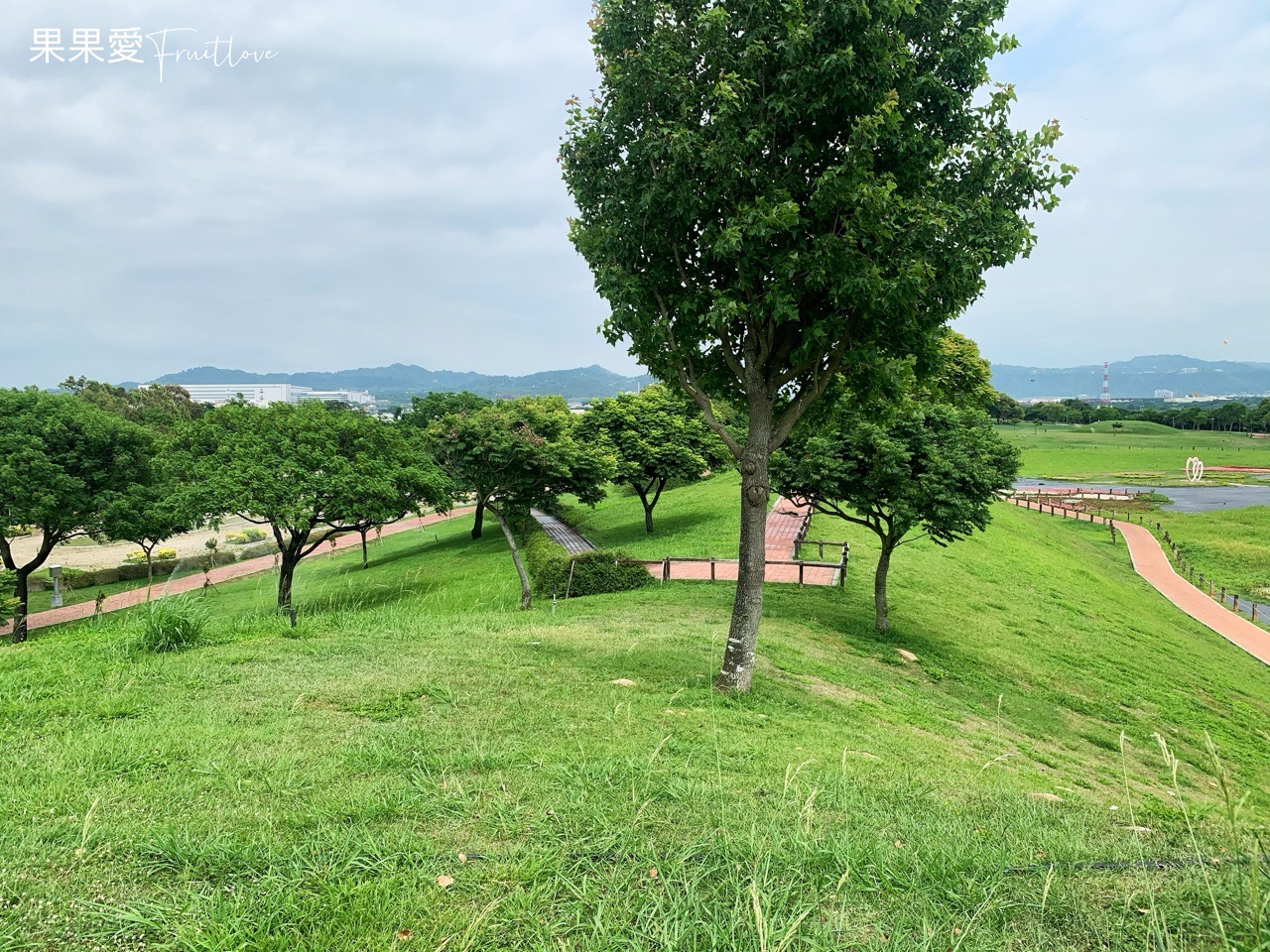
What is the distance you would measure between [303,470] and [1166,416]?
17041cm

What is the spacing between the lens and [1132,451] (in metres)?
90.8

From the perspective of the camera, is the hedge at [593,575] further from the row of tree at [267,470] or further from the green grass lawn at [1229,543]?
the green grass lawn at [1229,543]

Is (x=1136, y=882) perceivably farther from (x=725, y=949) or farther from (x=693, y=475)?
(x=693, y=475)

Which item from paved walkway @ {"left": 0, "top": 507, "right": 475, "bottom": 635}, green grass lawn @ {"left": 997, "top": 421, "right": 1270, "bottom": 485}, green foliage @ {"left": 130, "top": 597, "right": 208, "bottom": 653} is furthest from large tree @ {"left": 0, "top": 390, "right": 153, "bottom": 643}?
green grass lawn @ {"left": 997, "top": 421, "right": 1270, "bottom": 485}

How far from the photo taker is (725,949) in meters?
2.45

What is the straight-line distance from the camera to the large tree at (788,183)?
6.93m

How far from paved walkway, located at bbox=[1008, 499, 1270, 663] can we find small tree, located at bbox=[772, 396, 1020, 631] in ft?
42.2

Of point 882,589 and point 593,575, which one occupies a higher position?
point 882,589

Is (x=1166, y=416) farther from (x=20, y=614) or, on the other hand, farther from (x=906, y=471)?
Answer: (x=20, y=614)

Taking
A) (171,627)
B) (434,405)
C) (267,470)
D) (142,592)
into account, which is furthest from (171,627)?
(434,405)

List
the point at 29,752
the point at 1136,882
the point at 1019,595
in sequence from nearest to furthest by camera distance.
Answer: the point at 1136,882, the point at 29,752, the point at 1019,595

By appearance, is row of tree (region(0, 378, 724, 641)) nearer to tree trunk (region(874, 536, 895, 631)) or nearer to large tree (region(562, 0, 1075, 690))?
tree trunk (region(874, 536, 895, 631))

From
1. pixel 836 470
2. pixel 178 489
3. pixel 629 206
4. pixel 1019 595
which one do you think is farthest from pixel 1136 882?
pixel 178 489

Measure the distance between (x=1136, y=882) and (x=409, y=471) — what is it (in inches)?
788
